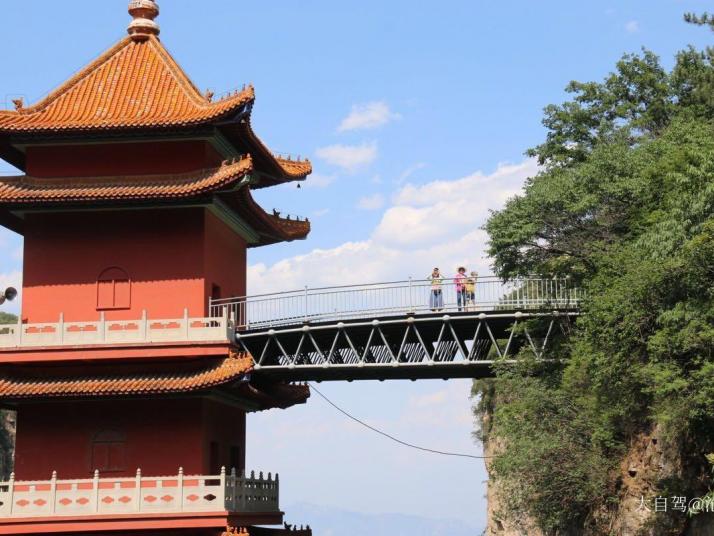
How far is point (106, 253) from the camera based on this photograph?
3197 centimetres

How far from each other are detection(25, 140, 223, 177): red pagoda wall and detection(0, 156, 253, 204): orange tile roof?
2.11 feet

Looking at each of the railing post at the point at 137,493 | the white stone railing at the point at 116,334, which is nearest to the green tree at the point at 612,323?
the white stone railing at the point at 116,334

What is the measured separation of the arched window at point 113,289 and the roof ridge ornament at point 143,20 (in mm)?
8322

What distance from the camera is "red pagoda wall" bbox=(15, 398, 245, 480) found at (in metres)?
30.4

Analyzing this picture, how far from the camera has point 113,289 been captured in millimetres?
31828

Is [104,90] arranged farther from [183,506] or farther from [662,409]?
[662,409]

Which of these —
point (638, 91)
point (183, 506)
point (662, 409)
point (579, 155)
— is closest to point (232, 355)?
point (183, 506)

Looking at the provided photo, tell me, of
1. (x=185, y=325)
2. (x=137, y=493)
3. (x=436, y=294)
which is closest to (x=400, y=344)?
(x=436, y=294)

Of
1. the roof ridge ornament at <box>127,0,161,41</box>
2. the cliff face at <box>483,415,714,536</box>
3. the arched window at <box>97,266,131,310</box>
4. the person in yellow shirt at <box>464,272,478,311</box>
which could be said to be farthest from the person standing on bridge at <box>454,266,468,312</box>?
the roof ridge ornament at <box>127,0,161,41</box>

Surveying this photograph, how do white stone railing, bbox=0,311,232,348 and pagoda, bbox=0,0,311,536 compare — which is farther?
white stone railing, bbox=0,311,232,348

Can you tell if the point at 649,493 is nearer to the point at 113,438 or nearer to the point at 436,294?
the point at 436,294

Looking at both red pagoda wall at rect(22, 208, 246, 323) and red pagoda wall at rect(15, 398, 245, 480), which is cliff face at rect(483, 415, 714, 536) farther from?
red pagoda wall at rect(22, 208, 246, 323)

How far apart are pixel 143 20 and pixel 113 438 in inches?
531

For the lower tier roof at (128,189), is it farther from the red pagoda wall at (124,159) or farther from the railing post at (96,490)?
the railing post at (96,490)
